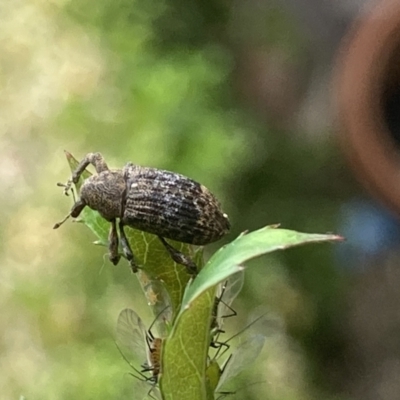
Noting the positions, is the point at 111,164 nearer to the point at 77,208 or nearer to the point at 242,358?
the point at 77,208

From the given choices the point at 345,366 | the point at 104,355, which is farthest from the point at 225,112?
the point at 345,366

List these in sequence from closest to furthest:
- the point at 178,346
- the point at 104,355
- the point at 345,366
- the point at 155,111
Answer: the point at 178,346 → the point at 104,355 → the point at 155,111 → the point at 345,366

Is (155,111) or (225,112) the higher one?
(225,112)

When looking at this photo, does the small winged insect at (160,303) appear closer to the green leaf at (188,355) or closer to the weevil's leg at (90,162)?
the green leaf at (188,355)


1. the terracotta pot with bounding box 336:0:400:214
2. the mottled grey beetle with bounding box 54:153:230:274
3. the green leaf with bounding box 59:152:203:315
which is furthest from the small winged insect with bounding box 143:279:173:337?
the terracotta pot with bounding box 336:0:400:214

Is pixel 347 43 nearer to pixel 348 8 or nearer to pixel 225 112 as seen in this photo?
pixel 348 8

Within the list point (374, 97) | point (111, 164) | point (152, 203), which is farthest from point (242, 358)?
point (374, 97)
